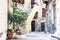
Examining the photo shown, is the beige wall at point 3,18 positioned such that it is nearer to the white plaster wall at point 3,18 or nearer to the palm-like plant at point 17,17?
the white plaster wall at point 3,18

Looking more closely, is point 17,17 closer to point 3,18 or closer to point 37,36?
point 3,18

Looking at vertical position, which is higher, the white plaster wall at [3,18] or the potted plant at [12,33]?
the white plaster wall at [3,18]

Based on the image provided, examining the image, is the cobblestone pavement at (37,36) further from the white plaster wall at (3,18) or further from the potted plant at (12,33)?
the white plaster wall at (3,18)

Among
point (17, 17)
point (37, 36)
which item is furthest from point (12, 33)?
point (37, 36)

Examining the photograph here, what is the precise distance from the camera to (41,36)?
3008mm

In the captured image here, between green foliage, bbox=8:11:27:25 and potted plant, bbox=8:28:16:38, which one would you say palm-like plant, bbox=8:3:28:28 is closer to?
green foliage, bbox=8:11:27:25

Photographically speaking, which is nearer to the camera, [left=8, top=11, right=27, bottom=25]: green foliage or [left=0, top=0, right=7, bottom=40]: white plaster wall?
[left=0, top=0, right=7, bottom=40]: white plaster wall

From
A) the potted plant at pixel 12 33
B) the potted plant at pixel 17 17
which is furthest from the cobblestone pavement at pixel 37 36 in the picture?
the potted plant at pixel 17 17

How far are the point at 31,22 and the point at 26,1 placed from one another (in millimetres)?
386

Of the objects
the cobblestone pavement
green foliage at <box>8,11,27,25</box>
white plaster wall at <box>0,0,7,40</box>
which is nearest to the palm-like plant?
green foliage at <box>8,11,27,25</box>

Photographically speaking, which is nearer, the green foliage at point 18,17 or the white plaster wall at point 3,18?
the white plaster wall at point 3,18

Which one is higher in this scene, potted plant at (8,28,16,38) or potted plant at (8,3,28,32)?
potted plant at (8,3,28,32)

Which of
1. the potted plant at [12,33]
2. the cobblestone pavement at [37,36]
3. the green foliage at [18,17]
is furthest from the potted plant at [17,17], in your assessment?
the cobblestone pavement at [37,36]

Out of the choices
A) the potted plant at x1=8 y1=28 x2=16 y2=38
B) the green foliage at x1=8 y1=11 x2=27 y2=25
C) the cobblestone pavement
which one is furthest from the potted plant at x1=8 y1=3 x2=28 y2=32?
the cobblestone pavement
